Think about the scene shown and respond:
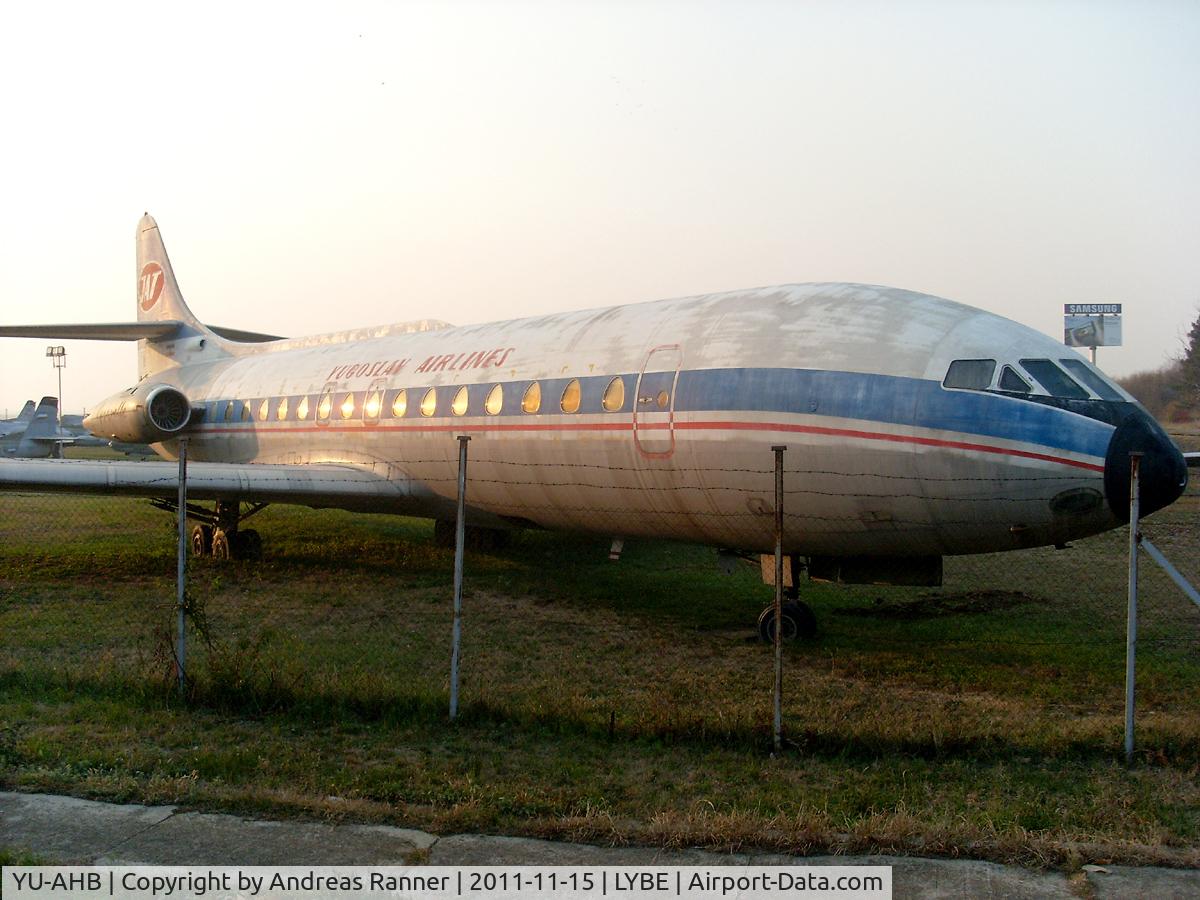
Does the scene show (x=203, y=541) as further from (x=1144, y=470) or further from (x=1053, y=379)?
(x=1144, y=470)

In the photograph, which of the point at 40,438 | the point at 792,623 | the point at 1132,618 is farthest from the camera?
the point at 40,438

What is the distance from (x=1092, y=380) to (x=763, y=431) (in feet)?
9.25

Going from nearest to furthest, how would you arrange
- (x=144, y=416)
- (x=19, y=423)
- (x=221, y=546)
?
(x=221, y=546) → (x=144, y=416) → (x=19, y=423)

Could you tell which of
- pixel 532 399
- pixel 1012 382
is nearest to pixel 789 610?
pixel 1012 382

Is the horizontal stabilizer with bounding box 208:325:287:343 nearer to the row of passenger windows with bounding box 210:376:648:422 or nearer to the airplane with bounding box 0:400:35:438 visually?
the row of passenger windows with bounding box 210:376:648:422

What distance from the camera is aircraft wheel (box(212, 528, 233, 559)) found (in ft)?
53.0

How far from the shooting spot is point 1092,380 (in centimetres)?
823

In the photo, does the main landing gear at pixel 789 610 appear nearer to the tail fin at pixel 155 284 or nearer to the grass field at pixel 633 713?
the grass field at pixel 633 713

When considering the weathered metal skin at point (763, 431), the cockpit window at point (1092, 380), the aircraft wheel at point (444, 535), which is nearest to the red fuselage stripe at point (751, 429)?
the weathered metal skin at point (763, 431)

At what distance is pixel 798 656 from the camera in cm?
937

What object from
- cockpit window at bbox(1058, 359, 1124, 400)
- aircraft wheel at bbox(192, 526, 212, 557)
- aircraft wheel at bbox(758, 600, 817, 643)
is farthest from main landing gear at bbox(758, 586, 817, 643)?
aircraft wheel at bbox(192, 526, 212, 557)

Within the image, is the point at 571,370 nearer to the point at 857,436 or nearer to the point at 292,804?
the point at 857,436

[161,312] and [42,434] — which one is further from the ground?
[161,312]

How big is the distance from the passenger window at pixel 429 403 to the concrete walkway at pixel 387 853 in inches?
343
